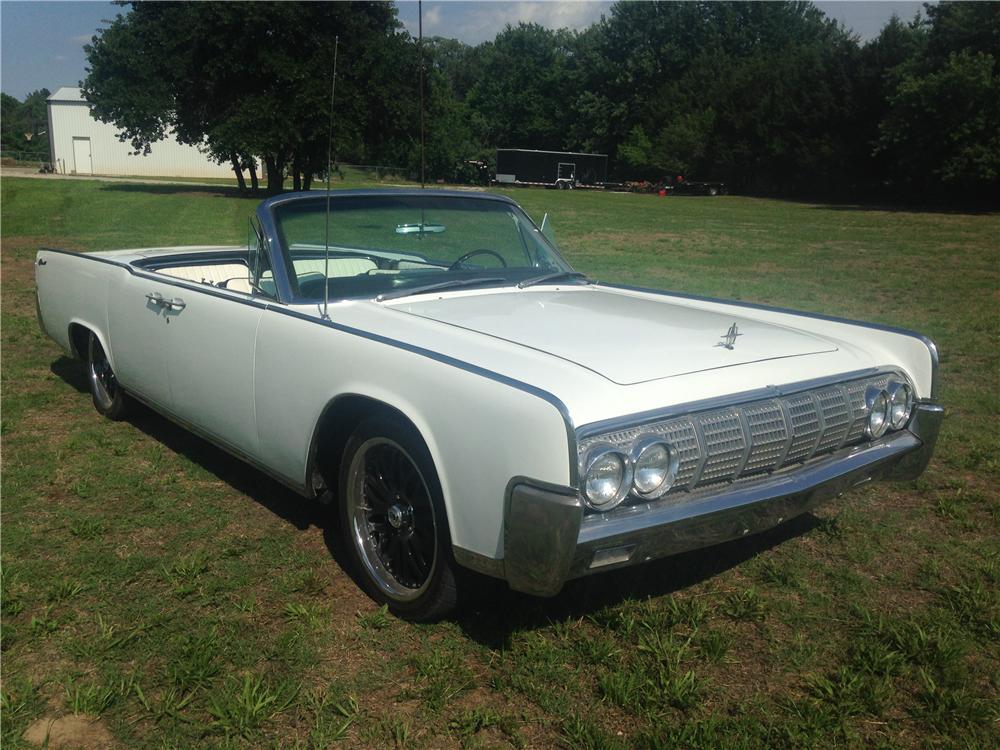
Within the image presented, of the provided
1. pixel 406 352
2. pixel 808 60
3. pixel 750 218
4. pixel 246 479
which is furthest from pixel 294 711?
pixel 808 60

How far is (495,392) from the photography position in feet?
8.24

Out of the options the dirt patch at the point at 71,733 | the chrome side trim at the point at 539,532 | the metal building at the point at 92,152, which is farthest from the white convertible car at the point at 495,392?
the metal building at the point at 92,152

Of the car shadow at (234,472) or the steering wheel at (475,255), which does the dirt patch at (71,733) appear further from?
the steering wheel at (475,255)

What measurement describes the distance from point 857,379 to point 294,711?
2.23 m

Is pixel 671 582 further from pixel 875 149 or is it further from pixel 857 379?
pixel 875 149

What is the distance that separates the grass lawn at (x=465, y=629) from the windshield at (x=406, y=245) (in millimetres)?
1106

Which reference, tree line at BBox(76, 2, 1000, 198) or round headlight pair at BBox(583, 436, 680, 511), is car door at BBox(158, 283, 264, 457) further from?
tree line at BBox(76, 2, 1000, 198)

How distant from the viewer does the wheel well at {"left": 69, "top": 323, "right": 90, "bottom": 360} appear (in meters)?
5.34

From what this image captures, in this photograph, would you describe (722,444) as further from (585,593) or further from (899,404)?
(899,404)

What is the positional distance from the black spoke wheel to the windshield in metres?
1.93

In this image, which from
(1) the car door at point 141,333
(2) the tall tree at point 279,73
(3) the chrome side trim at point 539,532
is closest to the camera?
(3) the chrome side trim at point 539,532

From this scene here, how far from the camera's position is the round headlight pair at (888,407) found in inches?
128

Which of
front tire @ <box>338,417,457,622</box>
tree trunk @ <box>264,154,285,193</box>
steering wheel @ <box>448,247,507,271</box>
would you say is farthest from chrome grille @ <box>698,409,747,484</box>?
tree trunk @ <box>264,154,285,193</box>

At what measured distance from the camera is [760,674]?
276 cm
